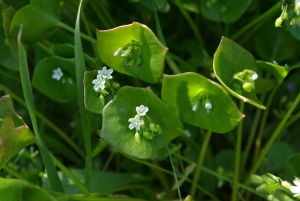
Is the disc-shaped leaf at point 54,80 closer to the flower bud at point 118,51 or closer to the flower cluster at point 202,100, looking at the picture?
the flower bud at point 118,51

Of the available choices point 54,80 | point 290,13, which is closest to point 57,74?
point 54,80


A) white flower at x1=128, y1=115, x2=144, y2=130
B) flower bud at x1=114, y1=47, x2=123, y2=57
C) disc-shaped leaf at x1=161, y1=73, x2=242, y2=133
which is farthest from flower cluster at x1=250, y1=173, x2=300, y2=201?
flower bud at x1=114, y1=47, x2=123, y2=57

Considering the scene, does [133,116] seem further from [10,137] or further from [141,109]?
[10,137]

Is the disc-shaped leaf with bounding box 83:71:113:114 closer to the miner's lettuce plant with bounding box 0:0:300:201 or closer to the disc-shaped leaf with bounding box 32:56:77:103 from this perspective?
the miner's lettuce plant with bounding box 0:0:300:201

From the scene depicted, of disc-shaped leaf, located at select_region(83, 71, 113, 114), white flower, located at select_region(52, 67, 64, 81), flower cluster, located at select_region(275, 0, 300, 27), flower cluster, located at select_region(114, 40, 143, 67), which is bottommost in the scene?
white flower, located at select_region(52, 67, 64, 81)

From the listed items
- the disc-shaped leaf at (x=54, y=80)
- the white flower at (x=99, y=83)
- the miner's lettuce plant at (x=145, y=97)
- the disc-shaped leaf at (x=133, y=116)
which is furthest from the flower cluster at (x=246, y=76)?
the disc-shaped leaf at (x=54, y=80)

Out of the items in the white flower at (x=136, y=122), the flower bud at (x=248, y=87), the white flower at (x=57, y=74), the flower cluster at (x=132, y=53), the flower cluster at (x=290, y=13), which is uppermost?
the flower cluster at (x=290, y=13)

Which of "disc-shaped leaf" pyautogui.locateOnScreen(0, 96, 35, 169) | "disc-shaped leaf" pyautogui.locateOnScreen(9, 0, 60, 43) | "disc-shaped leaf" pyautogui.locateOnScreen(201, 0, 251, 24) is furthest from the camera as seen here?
"disc-shaped leaf" pyautogui.locateOnScreen(201, 0, 251, 24)
